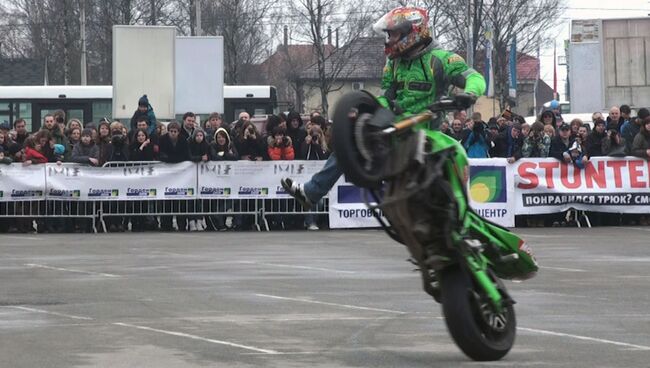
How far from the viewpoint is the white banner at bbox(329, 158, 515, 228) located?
74.0 feet

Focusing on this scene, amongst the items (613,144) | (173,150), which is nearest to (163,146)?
(173,150)

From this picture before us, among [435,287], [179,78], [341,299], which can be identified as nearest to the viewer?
[435,287]

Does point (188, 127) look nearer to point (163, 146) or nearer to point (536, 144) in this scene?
point (163, 146)

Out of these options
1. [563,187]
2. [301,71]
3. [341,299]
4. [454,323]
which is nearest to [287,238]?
[563,187]

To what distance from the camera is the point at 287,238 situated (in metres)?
20.9

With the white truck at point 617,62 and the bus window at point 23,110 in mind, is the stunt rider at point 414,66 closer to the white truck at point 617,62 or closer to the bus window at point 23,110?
the white truck at point 617,62

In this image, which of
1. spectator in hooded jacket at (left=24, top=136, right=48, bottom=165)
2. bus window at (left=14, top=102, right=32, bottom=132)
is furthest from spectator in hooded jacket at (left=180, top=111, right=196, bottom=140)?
bus window at (left=14, top=102, right=32, bottom=132)

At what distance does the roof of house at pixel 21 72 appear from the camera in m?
66.8

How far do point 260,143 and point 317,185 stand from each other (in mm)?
13365

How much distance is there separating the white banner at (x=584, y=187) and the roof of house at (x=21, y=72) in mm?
46156

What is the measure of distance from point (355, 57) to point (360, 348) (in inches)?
2690

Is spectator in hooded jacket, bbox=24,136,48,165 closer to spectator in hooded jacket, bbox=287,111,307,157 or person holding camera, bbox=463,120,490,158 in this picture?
spectator in hooded jacket, bbox=287,111,307,157

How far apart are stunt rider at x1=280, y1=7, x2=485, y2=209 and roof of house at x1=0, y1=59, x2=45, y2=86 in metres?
57.9

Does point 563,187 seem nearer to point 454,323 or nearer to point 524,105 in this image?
point 454,323
